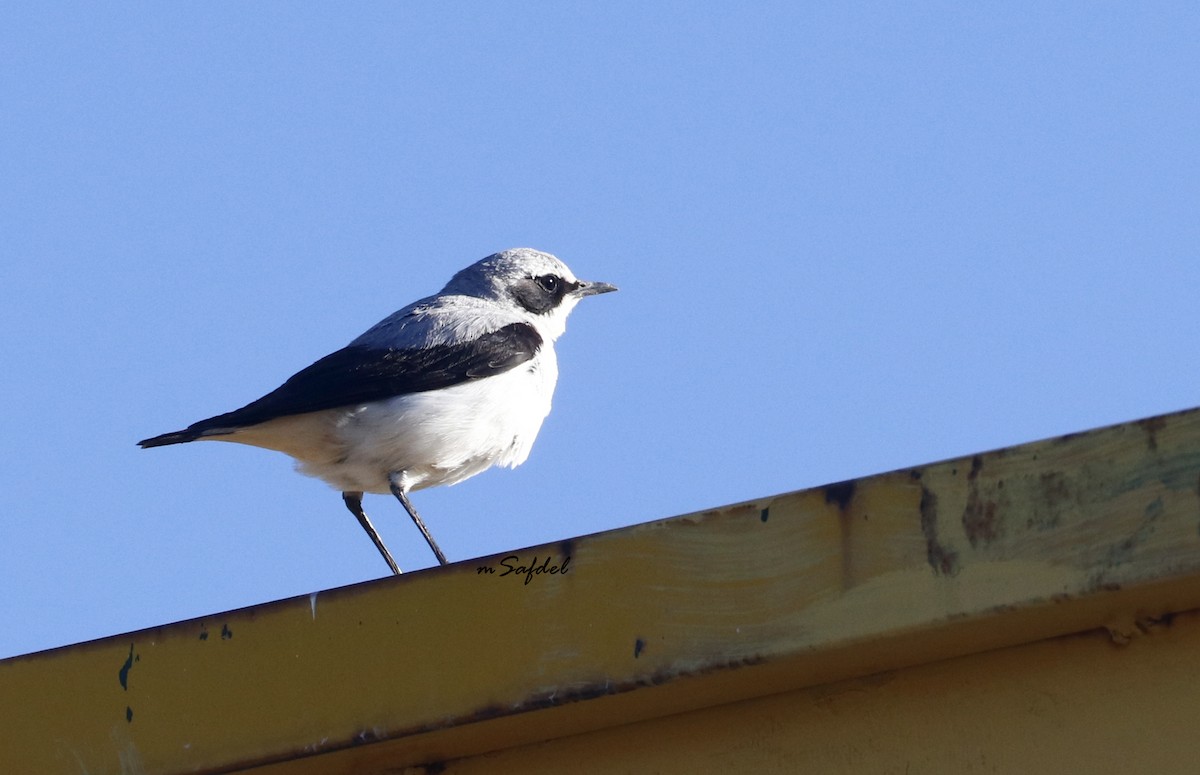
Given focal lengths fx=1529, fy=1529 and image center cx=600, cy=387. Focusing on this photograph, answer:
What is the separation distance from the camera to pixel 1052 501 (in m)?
3.52

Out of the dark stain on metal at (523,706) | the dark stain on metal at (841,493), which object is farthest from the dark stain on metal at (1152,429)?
the dark stain on metal at (523,706)

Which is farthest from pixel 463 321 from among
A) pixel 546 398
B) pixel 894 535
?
pixel 894 535

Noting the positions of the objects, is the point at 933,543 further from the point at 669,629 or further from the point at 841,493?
the point at 669,629

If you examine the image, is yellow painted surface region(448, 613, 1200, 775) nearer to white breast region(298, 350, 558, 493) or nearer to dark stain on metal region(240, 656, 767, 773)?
dark stain on metal region(240, 656, 767, 773)

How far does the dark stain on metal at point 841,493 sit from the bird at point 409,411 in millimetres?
4341

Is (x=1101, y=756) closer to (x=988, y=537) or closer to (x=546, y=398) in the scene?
(x=988, y=537)

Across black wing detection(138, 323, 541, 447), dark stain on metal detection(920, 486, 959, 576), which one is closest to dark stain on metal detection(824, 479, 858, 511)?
dark stain on metal detection(920, 486, 959, 576)

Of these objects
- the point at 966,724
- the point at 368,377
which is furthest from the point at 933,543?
the point at 368,377

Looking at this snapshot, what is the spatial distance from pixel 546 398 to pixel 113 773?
174 inches

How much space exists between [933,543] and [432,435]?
4.55 metres

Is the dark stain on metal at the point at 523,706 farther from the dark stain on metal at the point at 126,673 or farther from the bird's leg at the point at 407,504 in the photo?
the bird's leg at the point at 407,504

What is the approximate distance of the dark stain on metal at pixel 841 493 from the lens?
3701mm

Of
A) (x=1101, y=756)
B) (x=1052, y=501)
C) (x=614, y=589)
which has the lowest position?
(x=1101, y=756)
